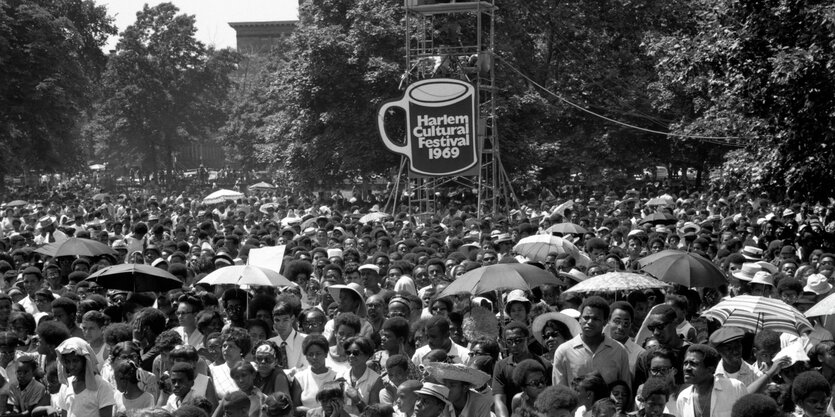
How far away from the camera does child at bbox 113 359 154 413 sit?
7.76 meters

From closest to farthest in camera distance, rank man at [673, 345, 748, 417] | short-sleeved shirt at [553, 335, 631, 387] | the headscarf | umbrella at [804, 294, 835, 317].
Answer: man at [673, 345, 748, 417], short-sleeved shirt at [553, 335, 631, 387], the headscarf, umbrella at [804, 294, 835, 317]

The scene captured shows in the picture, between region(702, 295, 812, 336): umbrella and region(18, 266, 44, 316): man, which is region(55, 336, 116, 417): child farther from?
region(18, 266, 44, 316): man

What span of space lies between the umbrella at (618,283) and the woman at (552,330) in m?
0.77

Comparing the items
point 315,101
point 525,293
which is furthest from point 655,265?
point 315,101

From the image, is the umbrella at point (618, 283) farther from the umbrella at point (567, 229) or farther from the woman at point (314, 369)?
the umbrella at point (567, 229)

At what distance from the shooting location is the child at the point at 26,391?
26.9ft

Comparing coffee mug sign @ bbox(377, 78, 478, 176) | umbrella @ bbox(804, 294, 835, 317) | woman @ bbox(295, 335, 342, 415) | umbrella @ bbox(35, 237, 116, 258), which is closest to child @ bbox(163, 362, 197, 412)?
→ woman @ bbox(295, 335, 342, 415)

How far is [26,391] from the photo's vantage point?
27.2 feet

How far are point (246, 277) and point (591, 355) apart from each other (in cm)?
414

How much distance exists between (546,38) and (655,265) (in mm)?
28550

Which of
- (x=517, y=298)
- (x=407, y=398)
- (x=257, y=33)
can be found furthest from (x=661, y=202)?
(x=257, y=33)

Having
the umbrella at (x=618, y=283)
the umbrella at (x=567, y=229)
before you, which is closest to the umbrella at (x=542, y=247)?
the umbrella at (x=567, y=229)

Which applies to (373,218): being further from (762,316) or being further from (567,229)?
(762,316)

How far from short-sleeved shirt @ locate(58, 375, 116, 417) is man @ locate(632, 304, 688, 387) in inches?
136
